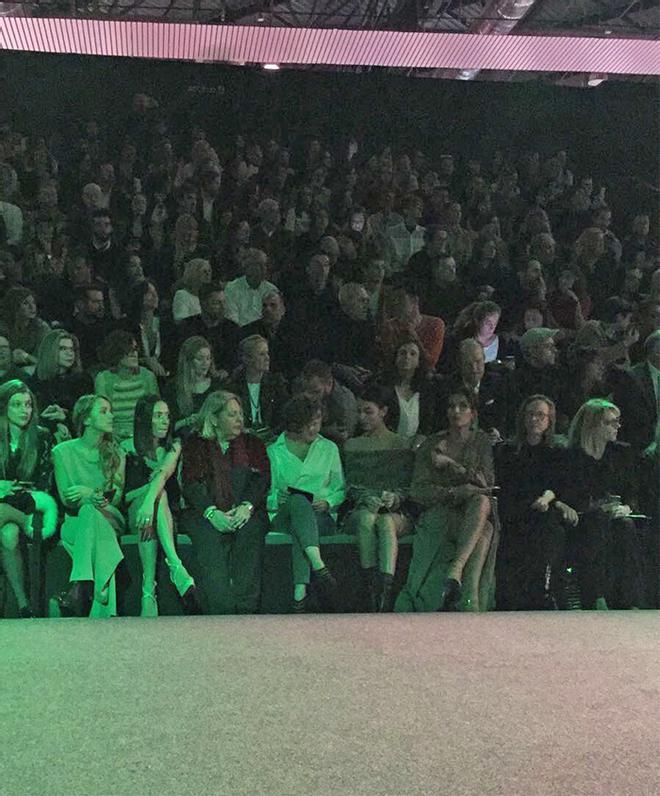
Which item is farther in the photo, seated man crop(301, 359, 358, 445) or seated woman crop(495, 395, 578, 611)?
seated woman crop(495, 395, 578, 611)

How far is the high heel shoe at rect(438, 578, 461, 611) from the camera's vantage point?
7.00 meters

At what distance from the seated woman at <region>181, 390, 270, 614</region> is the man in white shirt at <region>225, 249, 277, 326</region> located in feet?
1.71

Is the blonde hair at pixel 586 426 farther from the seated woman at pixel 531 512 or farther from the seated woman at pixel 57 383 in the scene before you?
the seated woman at pixel 57 383

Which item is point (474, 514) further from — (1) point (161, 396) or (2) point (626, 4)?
(2) point (626, 4)

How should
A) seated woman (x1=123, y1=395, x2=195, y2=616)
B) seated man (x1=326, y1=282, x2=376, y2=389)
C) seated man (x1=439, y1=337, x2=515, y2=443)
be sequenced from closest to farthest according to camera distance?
seated woman (x1=123, y1=395, x2=195, y2=616)
seated man (x1=326, y1=282, x2=376, y2=389)
seated man (x1=439, y1=337, x2=515, y2=443)

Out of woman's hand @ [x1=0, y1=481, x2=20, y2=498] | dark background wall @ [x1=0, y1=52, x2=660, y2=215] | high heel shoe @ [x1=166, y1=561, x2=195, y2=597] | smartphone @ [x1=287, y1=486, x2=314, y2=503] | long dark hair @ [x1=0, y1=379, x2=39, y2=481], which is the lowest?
high heel shoe @ [x1=166, y1=561, x2=195, y2=597]

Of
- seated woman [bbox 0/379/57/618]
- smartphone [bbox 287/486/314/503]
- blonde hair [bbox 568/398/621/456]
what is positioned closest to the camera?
seated woman [bbox 0/379/57/618]

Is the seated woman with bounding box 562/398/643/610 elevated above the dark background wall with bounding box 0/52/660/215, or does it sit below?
below

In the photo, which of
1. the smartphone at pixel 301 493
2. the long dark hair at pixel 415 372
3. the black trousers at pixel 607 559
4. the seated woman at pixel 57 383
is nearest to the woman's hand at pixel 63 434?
the seated woman at pixel 57 383

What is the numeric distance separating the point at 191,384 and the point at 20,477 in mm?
1210

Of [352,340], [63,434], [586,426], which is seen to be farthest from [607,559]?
[63,434]

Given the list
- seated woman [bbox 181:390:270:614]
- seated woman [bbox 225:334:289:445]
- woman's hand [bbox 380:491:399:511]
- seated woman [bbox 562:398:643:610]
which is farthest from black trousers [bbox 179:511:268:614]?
seated woman [bbox 562:398:643:610]

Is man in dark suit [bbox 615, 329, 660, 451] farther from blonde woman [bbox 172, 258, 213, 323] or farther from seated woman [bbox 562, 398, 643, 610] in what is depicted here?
blonde woman [bbox 172, 258, 213, 323]

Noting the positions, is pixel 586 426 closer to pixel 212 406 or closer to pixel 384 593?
pixel 384 593
